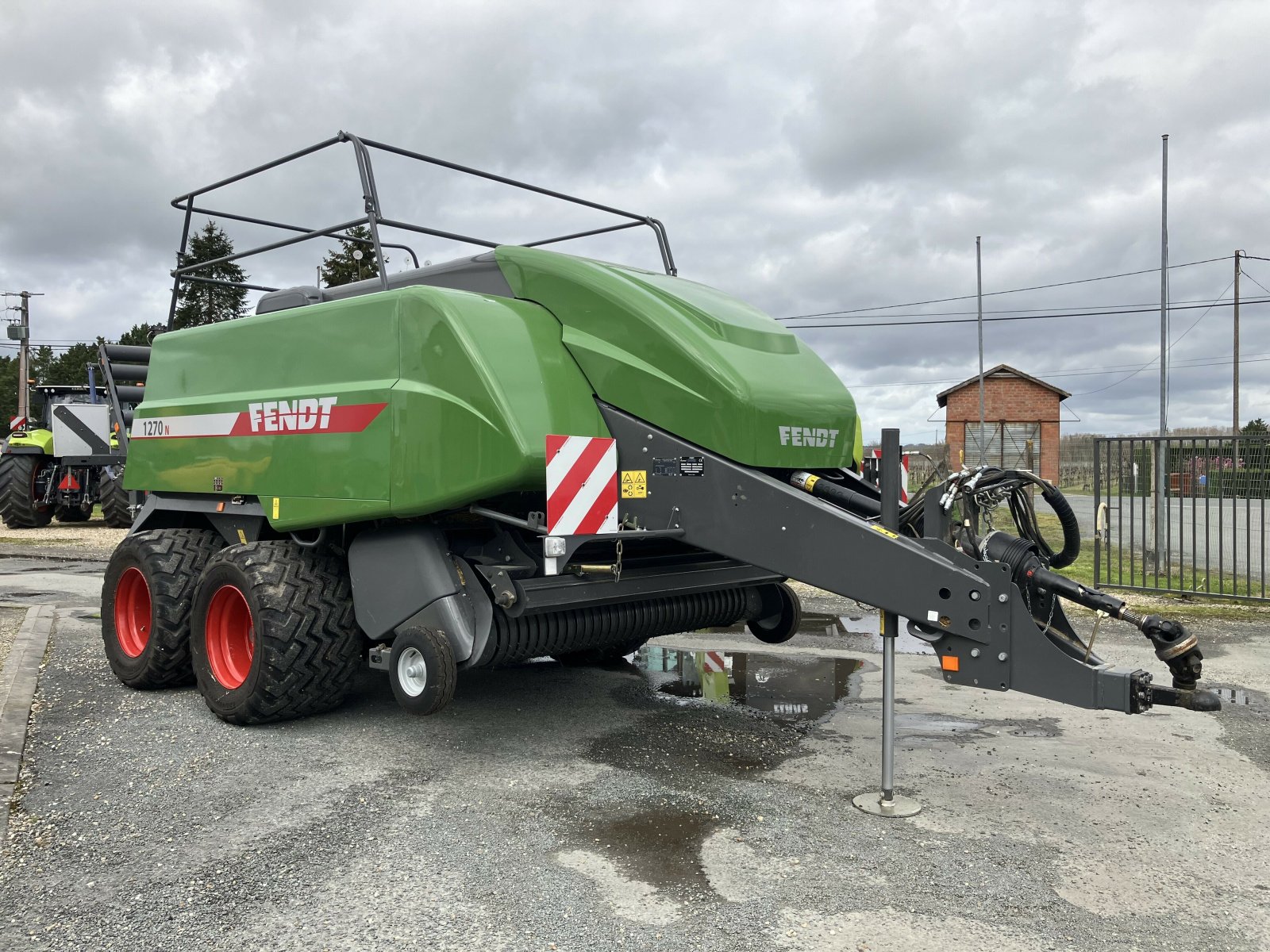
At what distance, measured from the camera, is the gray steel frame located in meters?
3.87

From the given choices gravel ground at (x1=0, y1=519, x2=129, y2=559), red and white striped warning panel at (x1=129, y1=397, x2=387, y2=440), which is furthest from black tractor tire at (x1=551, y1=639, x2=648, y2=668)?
gravel ground at (x1=0, y1=519, x2=129, y2=559)

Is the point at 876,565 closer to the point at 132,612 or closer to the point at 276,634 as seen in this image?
the point at 276,634

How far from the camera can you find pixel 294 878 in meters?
3.50

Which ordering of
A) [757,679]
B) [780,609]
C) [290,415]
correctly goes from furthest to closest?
[757,679] → [780,609] → [290,415]

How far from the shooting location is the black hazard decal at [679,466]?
4.54m

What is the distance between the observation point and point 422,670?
457 centimetres

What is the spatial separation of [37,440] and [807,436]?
1772cm

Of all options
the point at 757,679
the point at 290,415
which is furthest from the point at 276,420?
the point at 757,679

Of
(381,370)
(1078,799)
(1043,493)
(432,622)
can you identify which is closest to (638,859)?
(432,622)

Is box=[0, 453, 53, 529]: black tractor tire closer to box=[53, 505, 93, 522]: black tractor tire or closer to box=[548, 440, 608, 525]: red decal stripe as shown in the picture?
box=[53, 505, 93, 522]: black tractor tire

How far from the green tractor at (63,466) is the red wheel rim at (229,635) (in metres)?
12.6

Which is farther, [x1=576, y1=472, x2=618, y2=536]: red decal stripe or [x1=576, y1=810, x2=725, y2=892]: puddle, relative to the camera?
[x1=576, y1=472, x2=618, y2=536]: red decal stripe

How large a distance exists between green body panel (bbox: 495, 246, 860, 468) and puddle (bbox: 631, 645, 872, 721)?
63.0 inches

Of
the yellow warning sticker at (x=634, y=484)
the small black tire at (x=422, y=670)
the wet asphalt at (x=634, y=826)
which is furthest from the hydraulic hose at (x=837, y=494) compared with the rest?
the small black tire at (x=422, y=670)
